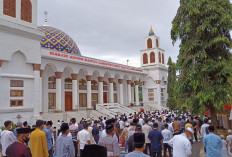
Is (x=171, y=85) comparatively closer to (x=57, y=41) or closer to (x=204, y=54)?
(x=57, y=41)

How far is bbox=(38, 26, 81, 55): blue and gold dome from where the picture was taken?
23750 mm

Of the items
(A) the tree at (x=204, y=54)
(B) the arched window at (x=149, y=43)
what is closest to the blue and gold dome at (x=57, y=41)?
(B) the arched window at (x=149, y=43)

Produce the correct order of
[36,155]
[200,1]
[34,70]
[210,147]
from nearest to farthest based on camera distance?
[36,155]
[210,147]
[200,1]
[34,70]

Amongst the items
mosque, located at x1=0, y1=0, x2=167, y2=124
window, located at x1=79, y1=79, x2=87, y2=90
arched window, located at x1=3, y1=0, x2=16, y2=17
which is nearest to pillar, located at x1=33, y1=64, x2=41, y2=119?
mosque, located at x1=0, y1=0, x2=167, y2=124

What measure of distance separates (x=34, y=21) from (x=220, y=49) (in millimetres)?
13641

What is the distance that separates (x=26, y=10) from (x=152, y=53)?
23.2m

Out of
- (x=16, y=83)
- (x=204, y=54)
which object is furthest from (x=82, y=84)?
(x=204, y=54)

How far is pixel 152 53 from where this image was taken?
35219mm

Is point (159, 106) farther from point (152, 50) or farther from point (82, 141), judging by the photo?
point (82, 141)

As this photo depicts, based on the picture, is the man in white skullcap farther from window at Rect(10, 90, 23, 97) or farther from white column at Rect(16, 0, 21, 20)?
white column at Rect(16, 0, 21, 20)

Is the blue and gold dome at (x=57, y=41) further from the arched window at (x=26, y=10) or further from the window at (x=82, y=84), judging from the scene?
the arched window at (x=26, y=10)

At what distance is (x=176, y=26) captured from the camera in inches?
374

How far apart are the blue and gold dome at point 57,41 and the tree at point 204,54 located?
694 inches

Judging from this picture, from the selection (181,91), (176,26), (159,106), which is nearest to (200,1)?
(176,26)
